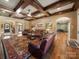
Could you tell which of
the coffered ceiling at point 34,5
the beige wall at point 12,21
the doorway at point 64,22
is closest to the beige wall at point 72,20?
the doorway at point 64,22

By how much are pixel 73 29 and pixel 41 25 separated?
4991mm

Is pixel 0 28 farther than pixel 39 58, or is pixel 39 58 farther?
pixel 0 28

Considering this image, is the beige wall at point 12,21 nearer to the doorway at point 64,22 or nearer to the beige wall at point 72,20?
the beige wall at point 72,20

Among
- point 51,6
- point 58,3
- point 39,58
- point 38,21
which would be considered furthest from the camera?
point 38,21

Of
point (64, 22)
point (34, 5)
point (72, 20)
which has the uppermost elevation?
point (34, 5)

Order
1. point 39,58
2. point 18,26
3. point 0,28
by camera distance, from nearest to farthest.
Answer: point 39,58 < point 0,28 < point 18,26

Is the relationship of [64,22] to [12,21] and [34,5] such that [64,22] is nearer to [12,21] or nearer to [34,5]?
[12,21]

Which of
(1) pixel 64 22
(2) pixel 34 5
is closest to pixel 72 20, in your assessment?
(2) pixel 34 5

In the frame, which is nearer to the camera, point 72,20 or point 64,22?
point 72,20

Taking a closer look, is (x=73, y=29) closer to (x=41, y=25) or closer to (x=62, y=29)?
(x=41, y=25)

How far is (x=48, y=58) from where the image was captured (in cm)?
333

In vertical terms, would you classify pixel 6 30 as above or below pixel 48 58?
above

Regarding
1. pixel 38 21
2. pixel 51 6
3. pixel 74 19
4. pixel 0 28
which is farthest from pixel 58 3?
pixel 38 21

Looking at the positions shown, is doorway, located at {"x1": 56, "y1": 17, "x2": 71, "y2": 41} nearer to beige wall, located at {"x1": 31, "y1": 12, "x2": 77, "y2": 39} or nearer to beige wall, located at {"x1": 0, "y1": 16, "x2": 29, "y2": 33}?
beige wall, located at {"x1": 31, "y1": 12, "x2": 77, "y2": 39}
